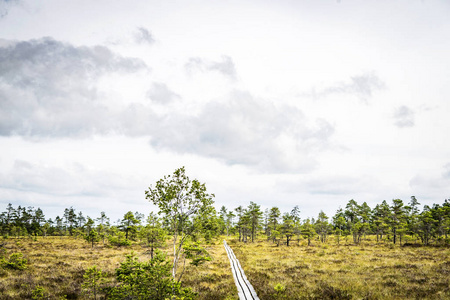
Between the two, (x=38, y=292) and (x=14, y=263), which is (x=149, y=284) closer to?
(x=38, y=292)

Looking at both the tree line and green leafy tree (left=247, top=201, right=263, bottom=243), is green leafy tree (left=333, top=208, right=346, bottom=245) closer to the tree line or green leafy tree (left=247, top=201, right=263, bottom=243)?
the tree line

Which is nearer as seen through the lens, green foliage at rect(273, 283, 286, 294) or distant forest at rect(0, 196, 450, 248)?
green foliage at rect(273, 283, 286, 294)

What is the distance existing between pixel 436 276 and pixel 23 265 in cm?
4141

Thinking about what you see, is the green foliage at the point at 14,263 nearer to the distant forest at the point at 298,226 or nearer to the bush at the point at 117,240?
the distant forest at the point at 298,226

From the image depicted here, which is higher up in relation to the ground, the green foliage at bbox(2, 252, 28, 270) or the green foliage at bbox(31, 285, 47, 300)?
the green foliage at bbox(31, 285, 47, 300)

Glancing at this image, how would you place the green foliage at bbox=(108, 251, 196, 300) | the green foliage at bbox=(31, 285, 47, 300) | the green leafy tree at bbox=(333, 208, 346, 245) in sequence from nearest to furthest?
the green foliage at bbox=(108, 251, 196, 300) < the green foliage at bbox=(31, 285, 47, 300) < the green leafy tree at bbox=(333, 208, 346, 245)

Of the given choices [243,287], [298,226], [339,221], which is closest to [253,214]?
[298,226]

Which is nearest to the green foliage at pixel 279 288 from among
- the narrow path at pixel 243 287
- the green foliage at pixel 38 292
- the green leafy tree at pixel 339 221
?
the narrow path at pixel 243 287

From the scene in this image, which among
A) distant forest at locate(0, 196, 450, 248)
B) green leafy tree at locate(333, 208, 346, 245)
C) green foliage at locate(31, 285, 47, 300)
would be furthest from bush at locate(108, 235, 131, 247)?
green leafy tree at locate(333, 208, 346, 245)

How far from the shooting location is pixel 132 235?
5866cm

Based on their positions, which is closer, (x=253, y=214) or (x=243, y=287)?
(x=243, y=287)

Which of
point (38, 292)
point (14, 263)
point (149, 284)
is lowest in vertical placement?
point (14, 263)

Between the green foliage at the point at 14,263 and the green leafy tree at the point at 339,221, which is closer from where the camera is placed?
the green foliage at the point at 14,263

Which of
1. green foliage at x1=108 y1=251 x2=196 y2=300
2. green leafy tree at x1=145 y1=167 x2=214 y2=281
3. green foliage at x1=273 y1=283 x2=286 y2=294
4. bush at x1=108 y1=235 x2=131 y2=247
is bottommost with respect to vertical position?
bush at x1=108 y1=235 x2=131 y2=247
